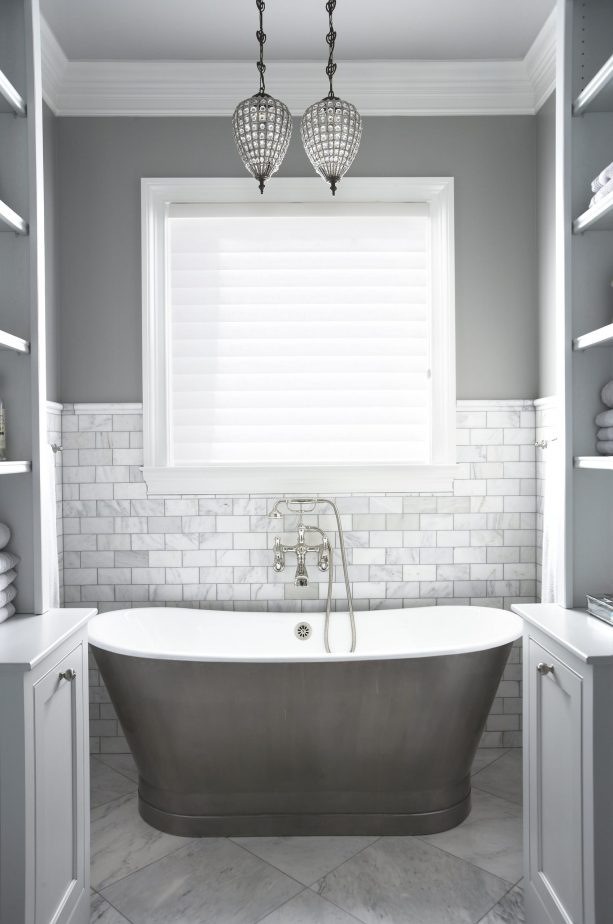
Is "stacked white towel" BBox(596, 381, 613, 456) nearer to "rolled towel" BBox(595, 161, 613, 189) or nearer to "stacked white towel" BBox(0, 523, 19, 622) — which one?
"rolled towel" BBox(595, 161, 613, 189)

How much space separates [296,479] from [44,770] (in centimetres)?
173

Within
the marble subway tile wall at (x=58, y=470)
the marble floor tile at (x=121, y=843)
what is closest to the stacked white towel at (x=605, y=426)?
the marble floor tile at (x=121, y=843)

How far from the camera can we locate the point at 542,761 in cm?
183

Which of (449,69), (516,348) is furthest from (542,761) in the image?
(449,69)

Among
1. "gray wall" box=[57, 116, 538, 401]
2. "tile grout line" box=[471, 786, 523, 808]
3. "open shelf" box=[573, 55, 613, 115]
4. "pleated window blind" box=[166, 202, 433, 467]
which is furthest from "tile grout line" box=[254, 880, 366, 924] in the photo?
"open shelf" box=[573, 55, 613, 115]

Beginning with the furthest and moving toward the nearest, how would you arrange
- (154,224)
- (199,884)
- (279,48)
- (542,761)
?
1. (154,224)
2. (279,48)
3. (199,884)
4. (542,761)

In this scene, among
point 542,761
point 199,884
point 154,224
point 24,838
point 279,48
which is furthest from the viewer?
point 154,224

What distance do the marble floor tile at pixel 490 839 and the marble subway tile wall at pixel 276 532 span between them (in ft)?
1.75

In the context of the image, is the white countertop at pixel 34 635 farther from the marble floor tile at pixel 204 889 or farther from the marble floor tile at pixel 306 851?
the marble floor tile at pixel 306 851

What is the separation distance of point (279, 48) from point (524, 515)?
243 centimetres

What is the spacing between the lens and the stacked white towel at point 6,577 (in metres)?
1.82

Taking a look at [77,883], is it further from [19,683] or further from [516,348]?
[516,348]

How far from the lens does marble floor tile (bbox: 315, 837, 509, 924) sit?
201 cm

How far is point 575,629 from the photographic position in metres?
1.72
